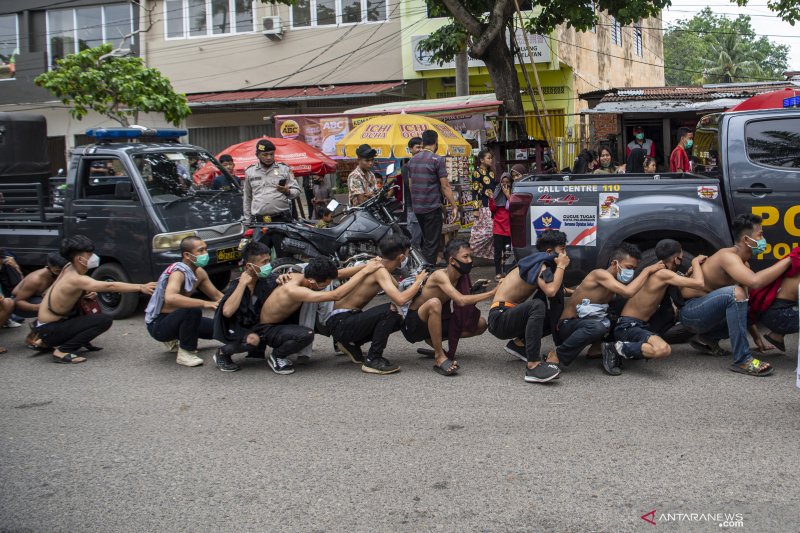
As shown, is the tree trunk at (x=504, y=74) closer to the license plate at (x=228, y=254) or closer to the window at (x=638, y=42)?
the license plate at (x=228, y=254)

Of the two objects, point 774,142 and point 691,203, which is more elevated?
point 774,142

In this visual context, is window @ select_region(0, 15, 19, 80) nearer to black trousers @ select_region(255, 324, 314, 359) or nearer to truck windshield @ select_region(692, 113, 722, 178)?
truck windshield @ select_region(692, 113, 722, 178)

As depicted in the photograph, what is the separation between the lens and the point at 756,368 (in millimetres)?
6438

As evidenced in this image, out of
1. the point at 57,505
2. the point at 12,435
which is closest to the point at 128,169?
the point at 12,435

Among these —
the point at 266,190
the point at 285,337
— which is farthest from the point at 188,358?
the point at 266,190

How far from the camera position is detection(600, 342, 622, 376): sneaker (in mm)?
6656

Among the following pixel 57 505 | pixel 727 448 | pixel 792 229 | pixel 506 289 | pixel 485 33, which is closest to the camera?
pixel 57 505

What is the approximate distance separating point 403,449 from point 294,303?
6.91 ft

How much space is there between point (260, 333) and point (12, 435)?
2.08 metres

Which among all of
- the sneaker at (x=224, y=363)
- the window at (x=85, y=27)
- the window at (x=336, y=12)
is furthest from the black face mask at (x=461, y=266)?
the window at (x=85, y=27)

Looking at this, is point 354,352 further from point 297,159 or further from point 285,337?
point 297,159

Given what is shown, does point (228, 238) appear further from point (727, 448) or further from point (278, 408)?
point (727, 448)

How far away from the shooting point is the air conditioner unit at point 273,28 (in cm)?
2284

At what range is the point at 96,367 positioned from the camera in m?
7.73
